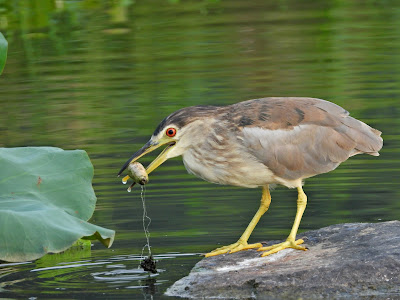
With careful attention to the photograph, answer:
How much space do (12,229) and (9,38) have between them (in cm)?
1480

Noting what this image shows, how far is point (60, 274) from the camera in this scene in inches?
310

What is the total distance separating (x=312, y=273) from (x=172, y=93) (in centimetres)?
846

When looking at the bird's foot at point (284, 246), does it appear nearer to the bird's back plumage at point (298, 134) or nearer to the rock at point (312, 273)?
the rock at point (312, 273)

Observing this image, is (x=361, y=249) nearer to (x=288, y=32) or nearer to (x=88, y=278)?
(x=88, y=278)

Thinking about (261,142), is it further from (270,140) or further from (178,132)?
(178,132)

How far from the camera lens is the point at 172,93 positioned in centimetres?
1523

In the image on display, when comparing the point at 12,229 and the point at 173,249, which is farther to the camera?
the point at 173,249

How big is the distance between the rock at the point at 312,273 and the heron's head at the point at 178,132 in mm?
923

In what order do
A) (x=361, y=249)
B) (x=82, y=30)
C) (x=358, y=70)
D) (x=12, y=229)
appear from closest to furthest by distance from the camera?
(x=12, y=229) < (x=361, y=249) < (x=358, y=70) < (x=82, y=30)

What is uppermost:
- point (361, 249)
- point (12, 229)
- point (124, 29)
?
point (12, 229)

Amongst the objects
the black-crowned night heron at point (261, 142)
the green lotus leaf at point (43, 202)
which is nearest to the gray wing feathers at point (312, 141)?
the black-crowned night heron at point (261, 142)

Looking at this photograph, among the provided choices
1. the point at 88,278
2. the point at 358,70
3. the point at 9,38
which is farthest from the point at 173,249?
the point at 9,38

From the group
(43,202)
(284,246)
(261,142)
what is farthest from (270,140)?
(43,202)

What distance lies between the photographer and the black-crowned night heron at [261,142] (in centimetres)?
770
